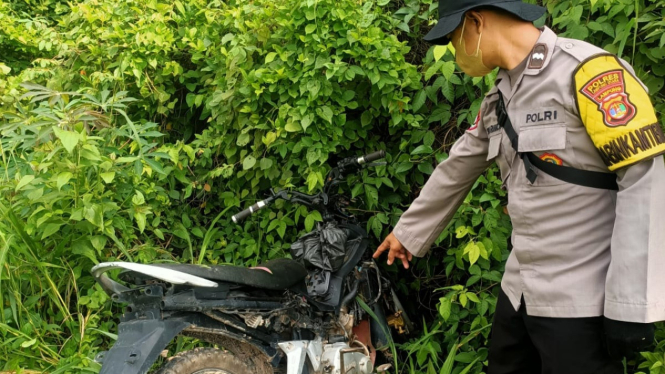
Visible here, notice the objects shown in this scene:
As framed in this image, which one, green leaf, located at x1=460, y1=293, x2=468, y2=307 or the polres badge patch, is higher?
the polres badge patch

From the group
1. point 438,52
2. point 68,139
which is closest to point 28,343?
point 68,139

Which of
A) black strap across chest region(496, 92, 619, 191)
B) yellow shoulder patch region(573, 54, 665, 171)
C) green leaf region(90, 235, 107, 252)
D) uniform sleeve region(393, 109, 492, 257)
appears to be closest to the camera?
yellow shoulder patch region(573, 54, 665, 171)

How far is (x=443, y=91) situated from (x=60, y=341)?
2.48m

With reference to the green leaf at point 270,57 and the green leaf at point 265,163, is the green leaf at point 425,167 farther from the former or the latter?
the green leaf at point 270,57

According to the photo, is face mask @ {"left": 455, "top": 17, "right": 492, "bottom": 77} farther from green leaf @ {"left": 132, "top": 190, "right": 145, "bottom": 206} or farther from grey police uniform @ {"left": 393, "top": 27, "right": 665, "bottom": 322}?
green leaf @ {"left": 132, "top": 190, "right": 145, "bottom": 206}

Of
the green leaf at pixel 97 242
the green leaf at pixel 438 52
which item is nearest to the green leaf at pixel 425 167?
the green leaf at pixel 438 52

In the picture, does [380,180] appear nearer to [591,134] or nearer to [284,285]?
[284,285]

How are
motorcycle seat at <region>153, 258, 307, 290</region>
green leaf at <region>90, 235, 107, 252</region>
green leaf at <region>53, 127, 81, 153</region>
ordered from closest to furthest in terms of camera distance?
motorcycle seat at <region>153, 258, 307, 290</region> < green leaf at <region>53, 127, 81, 153</region> < green leaf at <region>90, 235, 107, 252</region>

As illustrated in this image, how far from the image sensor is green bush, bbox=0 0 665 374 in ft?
9.52

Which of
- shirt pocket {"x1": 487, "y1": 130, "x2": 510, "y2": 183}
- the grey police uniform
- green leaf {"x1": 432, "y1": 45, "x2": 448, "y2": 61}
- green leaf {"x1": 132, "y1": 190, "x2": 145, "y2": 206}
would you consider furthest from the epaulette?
green leaf {"x1": 132, "y1": 190, "x2": 145, "y2": 206}

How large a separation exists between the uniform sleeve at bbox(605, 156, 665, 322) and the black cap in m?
0.59

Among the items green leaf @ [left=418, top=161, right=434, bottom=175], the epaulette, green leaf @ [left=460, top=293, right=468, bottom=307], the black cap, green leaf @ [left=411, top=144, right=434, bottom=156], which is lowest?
green leaf @ [left=460, top=293, right=468, bottom=307]

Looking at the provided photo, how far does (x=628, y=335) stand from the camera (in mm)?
1666

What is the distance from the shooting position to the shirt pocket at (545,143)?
5.85ft
